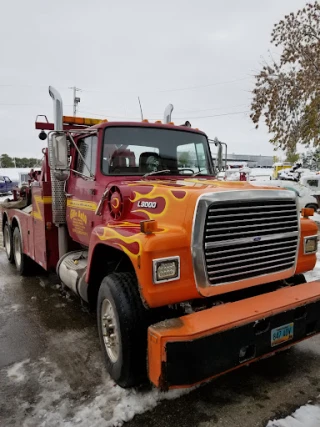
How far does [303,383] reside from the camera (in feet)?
10.2

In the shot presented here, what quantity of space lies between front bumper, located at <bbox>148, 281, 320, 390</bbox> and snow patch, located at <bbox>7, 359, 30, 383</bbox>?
4.84ft

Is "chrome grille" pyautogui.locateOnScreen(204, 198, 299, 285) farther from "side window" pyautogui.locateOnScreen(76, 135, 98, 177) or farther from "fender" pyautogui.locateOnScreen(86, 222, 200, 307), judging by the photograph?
"side window" pyautogui.locateOnScreen(76, 135, 98, 177)

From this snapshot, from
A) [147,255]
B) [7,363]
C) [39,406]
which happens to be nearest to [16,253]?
[7,363]

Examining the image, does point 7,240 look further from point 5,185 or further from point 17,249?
point 5,185

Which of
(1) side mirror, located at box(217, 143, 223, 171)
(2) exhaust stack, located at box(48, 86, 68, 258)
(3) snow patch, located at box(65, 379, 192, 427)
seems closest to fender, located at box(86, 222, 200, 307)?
(3) snow patch, located at box(65, 379, 192, 427)

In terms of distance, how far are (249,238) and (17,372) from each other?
2.48 meters

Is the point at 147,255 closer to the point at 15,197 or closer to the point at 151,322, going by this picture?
the point at 151,322

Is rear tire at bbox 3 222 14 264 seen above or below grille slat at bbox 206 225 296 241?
below

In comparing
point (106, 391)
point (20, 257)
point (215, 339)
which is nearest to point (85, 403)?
point (106, 391)

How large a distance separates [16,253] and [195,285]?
5.26m

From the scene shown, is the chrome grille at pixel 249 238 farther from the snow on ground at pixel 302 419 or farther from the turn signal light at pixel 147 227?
the snow on ground at pixel 302 419

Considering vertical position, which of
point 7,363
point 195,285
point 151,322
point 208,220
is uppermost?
point 208,220

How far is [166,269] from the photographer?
2592mm

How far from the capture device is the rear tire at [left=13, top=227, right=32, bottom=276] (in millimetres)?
6434
